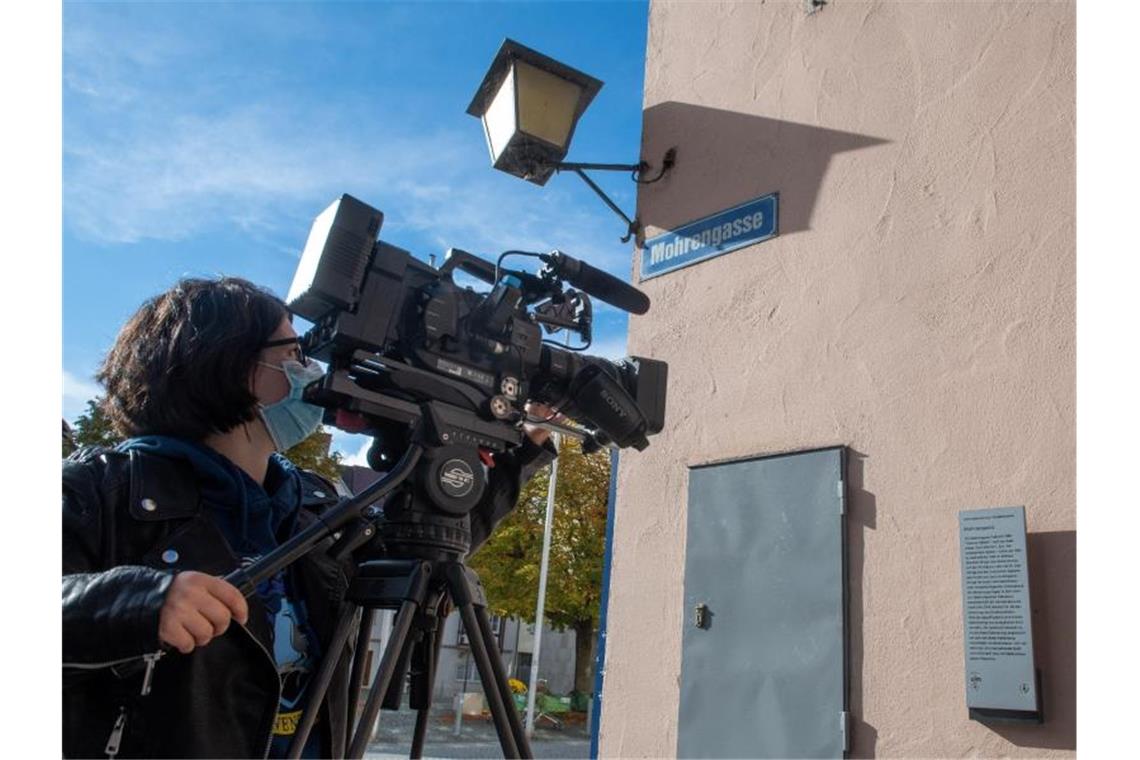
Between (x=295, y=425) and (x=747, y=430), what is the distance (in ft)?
7.46

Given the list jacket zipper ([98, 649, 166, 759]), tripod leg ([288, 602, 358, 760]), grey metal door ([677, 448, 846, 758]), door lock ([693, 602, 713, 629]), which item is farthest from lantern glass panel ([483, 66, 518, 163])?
jacket zipper ([98, 649, 166, 759])

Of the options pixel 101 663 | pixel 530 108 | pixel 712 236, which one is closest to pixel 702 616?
pixel 712 236

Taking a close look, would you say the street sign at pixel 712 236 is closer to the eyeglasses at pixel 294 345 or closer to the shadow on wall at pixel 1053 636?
the shadow on wall at pixel 1053 636

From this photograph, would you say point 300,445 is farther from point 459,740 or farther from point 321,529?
point 321,529

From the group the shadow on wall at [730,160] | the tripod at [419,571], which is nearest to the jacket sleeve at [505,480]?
the tripod at [419,571]

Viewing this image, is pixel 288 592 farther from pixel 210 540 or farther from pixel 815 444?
pixel 815 444

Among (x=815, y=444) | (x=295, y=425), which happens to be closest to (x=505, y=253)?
(x=295, y=425)

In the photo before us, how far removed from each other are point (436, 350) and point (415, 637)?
55 centimetres

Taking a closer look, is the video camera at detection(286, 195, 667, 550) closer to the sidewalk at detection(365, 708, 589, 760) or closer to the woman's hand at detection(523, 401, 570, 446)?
the woman's hand at detection(523, 401, 570, 446)

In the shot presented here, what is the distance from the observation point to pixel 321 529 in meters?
1.57

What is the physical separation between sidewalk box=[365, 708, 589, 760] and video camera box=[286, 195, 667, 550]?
1087 centimetres

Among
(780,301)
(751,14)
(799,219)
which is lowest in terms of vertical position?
(780,301)

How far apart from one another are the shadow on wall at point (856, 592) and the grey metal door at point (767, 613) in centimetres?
4

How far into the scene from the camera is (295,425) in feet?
6.36
